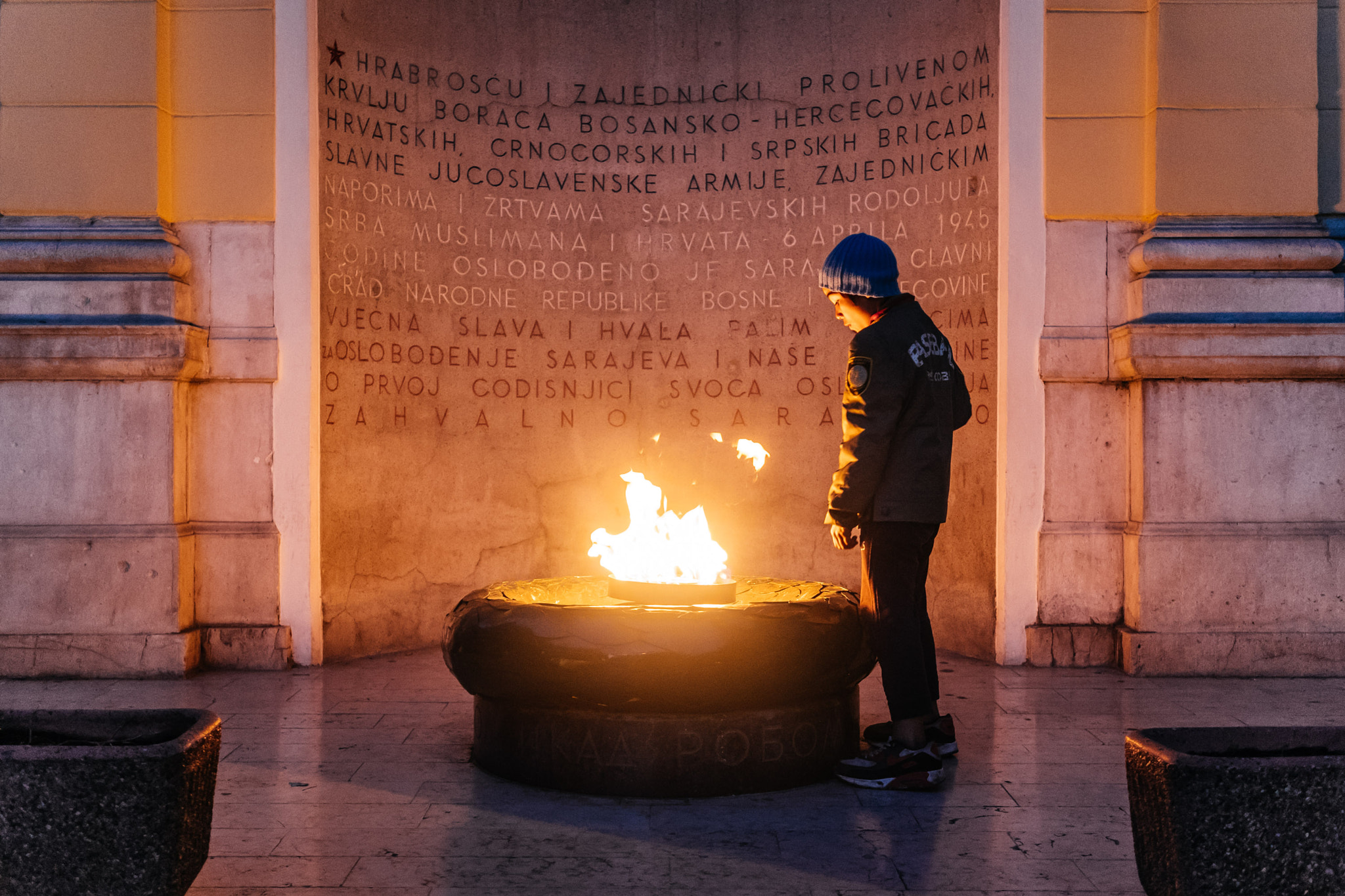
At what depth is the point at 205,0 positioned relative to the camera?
5.51m

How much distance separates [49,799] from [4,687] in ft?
11.5

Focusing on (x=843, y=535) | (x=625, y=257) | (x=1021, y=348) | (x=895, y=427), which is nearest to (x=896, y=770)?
(x=843, y=535)

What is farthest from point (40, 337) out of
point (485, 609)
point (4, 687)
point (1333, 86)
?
point (1333, 86)

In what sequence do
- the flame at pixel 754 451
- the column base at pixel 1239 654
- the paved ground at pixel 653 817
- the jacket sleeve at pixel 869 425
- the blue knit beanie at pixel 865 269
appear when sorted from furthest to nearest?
the column base at pixel 1239 654 < the flame at pixel 754 451 < the blue knit beanie at pixel 865 269 < the jacket sleeve at pixel 869 425 < the paved ground at pixel 653 817

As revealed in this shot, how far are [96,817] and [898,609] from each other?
247cm

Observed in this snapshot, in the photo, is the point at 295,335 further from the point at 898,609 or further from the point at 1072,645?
the point at 1072,645

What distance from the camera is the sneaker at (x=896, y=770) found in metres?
3.44

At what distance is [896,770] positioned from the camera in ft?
11.4

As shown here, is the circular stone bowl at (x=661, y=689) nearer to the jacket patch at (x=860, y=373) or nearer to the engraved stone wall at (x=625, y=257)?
the jacket patch at (x=860, y=373)

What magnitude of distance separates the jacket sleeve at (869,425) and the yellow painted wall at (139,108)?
11.3ft

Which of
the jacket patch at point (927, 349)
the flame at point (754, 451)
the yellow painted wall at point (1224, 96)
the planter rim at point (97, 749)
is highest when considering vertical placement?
the yellow painted wall at point (1224, 96)

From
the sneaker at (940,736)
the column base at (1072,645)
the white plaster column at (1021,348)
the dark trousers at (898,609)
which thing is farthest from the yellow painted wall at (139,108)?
the column base at (1072,645)

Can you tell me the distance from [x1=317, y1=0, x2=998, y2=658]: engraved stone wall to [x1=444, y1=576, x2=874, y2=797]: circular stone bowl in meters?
2.68

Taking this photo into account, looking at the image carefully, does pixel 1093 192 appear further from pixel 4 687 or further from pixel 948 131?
pixel 4 687
